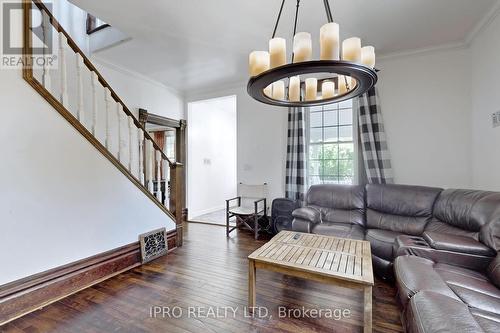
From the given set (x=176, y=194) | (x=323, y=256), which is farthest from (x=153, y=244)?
(x=323, y=256)

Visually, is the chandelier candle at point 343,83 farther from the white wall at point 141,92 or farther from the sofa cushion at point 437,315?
the white wall at point 141,92

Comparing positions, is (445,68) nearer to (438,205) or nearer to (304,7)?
(438,205)

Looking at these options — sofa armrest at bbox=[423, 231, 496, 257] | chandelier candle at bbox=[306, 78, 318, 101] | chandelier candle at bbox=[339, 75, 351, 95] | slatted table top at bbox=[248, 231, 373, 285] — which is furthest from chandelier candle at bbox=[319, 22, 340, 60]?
sofa armrest at bbox=[423, 231, 496, 257]

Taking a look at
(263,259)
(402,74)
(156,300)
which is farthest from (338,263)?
(402,74)

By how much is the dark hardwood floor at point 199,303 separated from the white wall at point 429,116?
1.97m

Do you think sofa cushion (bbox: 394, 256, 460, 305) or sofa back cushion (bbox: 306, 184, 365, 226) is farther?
sofa back cushion (bbox: 306, 184, 365, 226)

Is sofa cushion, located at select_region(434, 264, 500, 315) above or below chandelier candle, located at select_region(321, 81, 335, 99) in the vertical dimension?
below

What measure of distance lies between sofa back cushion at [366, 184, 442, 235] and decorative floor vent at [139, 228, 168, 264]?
2.82 meters

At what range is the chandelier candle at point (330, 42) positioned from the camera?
1.47 meters

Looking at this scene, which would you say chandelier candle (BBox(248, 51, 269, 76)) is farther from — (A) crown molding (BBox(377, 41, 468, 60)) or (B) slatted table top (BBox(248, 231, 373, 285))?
(A) crown molding (BBox(377, 41, 468, 60))

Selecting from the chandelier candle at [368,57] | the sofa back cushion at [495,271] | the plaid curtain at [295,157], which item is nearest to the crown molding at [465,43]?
the plaid curtain at [295,157]

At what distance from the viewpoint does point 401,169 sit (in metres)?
3.53

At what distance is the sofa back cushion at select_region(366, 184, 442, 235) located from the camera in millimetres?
2826

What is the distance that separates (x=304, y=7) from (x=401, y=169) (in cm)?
268
